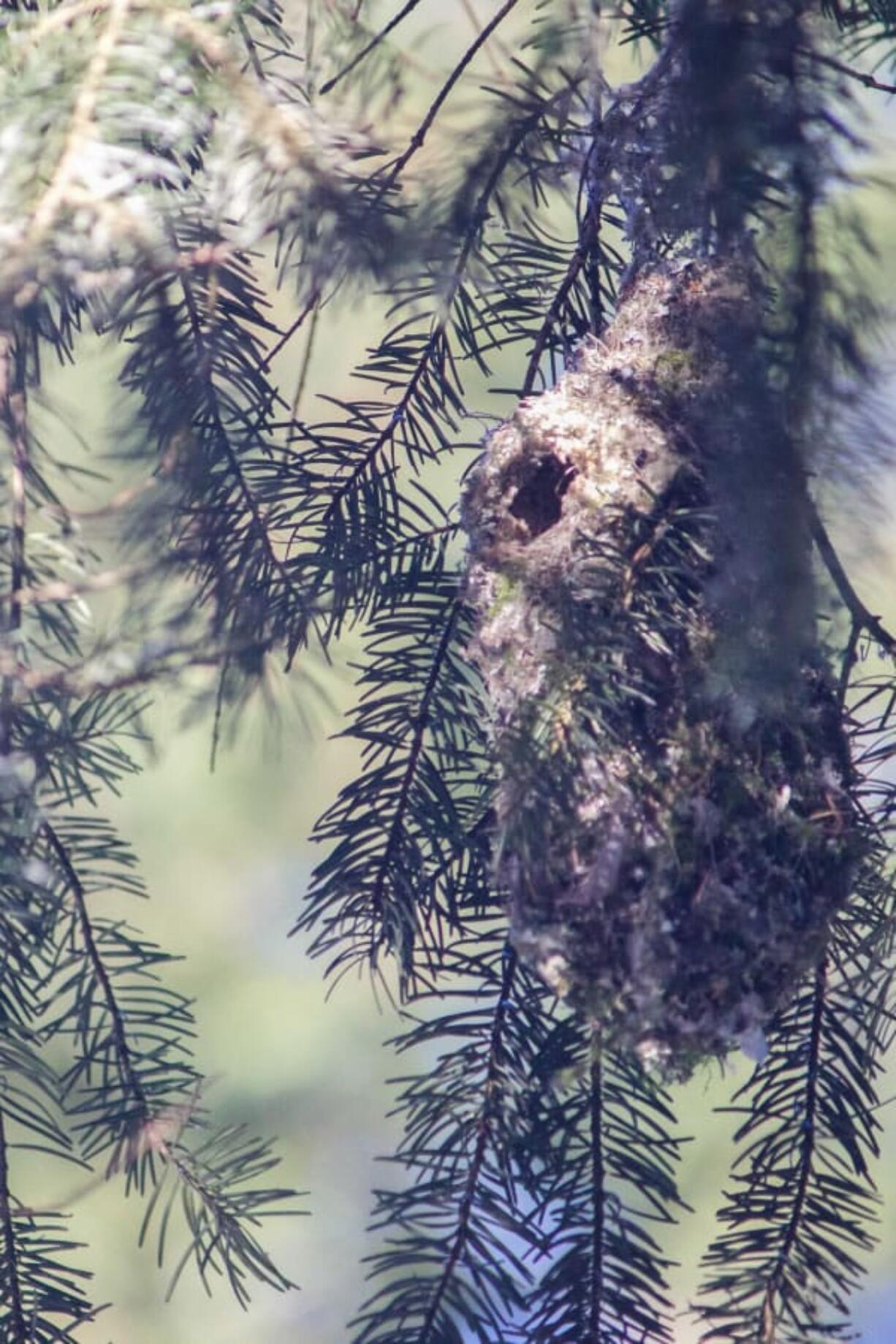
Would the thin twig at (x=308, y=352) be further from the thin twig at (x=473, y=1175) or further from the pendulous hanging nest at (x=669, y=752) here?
the thin twig at (x=473, y=1175)

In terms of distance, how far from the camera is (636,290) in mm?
1139

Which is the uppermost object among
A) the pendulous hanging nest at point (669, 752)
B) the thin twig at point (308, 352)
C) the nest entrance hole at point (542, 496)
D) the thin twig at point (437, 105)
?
the thin twig at point (437, 105)

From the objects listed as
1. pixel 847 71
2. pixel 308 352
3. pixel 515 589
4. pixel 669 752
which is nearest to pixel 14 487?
pixel 308 352

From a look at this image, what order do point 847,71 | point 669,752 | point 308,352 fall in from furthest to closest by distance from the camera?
point 308,352
point 669,752
point 847,71

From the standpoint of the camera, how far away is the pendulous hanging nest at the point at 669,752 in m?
0.95

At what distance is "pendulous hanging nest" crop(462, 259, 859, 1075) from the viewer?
37.6 inches

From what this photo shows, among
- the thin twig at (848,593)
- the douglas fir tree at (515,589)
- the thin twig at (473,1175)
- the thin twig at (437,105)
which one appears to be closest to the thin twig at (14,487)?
the douglas fir tree at (515,589)

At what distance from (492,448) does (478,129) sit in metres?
0.24

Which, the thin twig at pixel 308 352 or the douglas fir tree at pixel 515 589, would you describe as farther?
the thin twig at pixel 308 352

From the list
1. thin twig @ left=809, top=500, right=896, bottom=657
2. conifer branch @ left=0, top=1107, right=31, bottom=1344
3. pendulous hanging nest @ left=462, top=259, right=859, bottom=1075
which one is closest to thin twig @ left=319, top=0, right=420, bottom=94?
pendulous hanging nest @ left=462, top=259, right=859, bottom=1075

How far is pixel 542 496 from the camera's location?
1.16 metres

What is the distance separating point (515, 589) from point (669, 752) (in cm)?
18

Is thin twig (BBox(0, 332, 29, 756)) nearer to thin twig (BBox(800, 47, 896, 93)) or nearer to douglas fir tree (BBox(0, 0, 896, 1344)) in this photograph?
douglas fir tree (BBox(0, 0, 896, 1344))

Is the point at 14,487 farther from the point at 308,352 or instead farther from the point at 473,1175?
the point at 473,1175
